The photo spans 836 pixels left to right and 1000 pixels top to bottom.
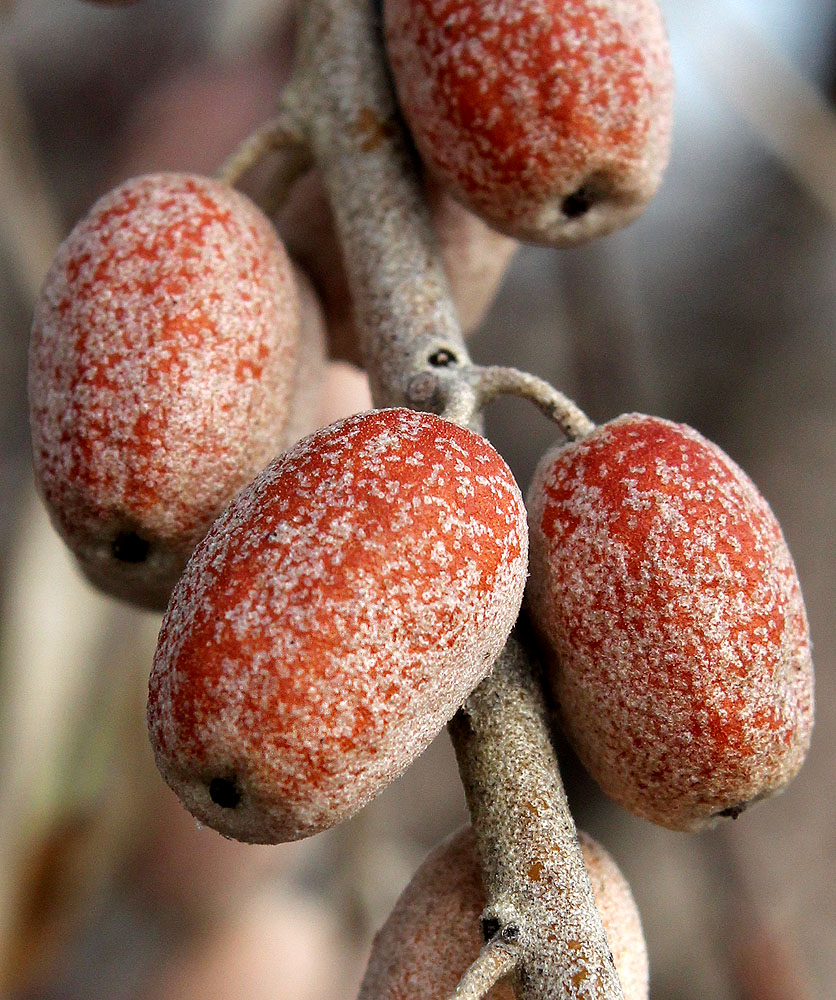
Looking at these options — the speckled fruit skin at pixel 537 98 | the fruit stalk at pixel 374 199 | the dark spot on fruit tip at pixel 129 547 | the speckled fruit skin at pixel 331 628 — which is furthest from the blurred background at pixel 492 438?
the speckled fruit skin at pixel 331 628

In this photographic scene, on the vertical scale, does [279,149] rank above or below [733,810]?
above

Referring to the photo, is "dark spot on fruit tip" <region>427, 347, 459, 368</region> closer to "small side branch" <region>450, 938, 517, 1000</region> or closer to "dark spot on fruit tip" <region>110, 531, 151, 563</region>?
"dark spot on fruit tip" <region>110, 531, 151, 563</region>

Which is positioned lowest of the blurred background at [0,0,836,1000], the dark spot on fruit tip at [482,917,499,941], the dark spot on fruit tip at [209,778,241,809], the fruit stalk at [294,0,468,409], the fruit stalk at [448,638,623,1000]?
the blurred background at [0,0,836,1000]

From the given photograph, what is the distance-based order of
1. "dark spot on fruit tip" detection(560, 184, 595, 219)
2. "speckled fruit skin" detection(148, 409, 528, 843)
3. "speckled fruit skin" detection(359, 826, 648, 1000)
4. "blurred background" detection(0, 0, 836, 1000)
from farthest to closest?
"blurred background" detection(0, 0, 836, 1000)
"dark spot on fruit tip" detection(560, 184, 595, 219)
"speckled fruit skin" detection(359, 826, 648, 1000)
"speckled fruit skin" detection(148, 409, 528, 843)

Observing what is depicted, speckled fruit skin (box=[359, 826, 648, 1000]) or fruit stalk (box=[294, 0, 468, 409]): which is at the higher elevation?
fruit stalk (box=[294, 0, 468, 409])

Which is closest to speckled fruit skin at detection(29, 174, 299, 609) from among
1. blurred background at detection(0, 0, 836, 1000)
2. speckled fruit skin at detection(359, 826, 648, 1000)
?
speckled fruit skin at detection(359, 826, 648, 1000)

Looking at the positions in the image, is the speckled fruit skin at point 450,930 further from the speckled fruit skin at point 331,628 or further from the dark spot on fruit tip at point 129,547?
the dark spot on fruit tip at point 129,547

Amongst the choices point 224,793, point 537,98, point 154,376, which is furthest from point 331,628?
point 537,98

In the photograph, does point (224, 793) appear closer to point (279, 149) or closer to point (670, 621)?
point (670, 621)
